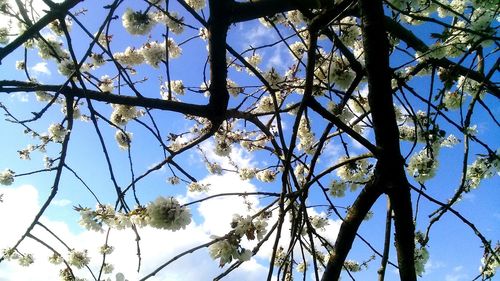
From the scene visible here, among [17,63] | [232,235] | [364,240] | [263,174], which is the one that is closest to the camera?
[232,235]

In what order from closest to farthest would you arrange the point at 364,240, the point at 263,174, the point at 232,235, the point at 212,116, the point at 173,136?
the point at 232,235
the point at 364,240
the point at 212,116
the point at 173,136
the point at 263,174

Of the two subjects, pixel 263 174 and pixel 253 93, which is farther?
pixel 263 174

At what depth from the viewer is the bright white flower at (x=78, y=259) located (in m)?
4.83

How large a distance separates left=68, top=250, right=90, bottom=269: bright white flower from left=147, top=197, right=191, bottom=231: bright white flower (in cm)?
360

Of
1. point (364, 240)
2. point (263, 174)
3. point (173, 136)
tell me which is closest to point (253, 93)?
point (173, 136)

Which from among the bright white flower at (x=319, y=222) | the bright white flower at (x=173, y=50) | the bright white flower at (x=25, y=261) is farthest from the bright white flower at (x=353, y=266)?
the bright white flower at (x=25, y=261)

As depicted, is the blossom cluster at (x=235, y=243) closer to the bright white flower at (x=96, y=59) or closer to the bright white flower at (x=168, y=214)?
the bright white flower at (x=168, y=214)

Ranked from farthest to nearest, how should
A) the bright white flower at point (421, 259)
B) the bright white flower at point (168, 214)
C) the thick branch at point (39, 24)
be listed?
the bright white flower at point (421, 259), the thick branch at point (39, 24), the bright white flower at point (168, 214)

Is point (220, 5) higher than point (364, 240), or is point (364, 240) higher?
point (220, 5)

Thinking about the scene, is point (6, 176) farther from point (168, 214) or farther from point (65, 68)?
point (168, 214)

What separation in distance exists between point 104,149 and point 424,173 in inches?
79.0

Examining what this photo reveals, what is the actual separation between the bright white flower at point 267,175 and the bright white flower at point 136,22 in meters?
2.49

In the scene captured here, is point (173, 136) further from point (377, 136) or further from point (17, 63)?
point (17, 63)

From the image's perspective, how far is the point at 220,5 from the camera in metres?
1.96
